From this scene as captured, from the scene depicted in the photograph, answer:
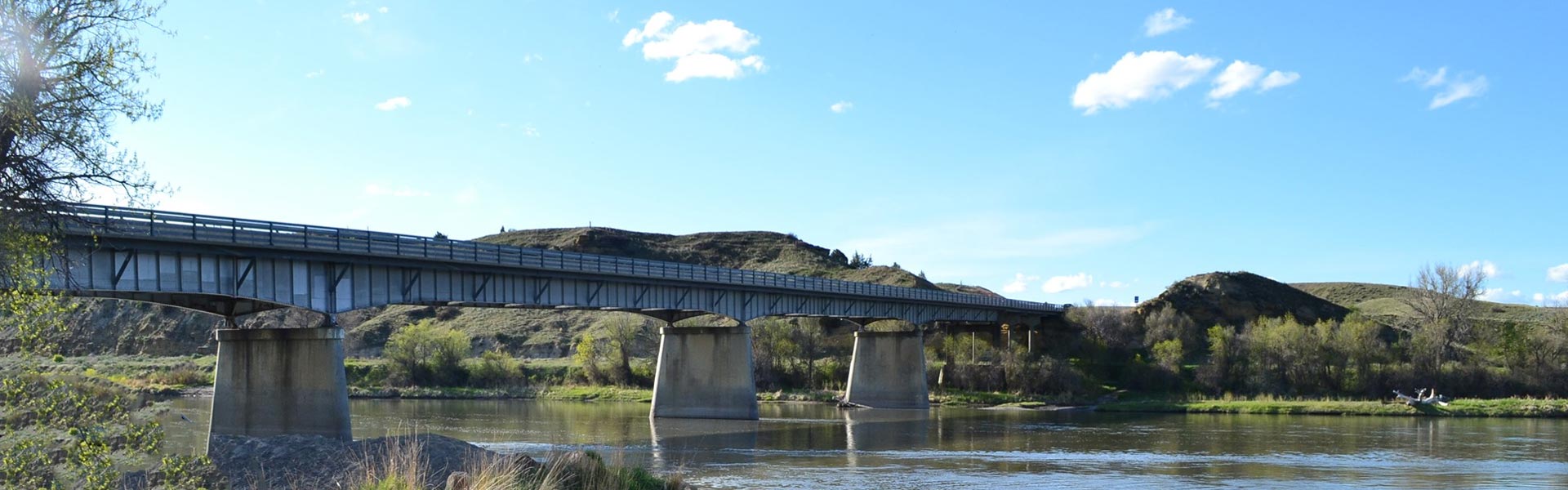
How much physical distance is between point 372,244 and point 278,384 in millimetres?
6323

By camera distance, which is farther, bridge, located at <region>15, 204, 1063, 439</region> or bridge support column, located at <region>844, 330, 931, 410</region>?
bridge support column, located at <region>844, 330, 931, 410</region>

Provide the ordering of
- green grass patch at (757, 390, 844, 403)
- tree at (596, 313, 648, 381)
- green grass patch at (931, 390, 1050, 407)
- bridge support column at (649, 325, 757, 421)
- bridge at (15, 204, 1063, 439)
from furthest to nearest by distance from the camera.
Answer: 1. tree at (596, 313, 648, 381)
2. green grass patch at (757, 390, 844, 403)
3. green grass patch at (931, 390, 1050, 407)
4. bridge support column at (649, 325, 757, 421)
5. bridge at (15, 204, 1063, 439)

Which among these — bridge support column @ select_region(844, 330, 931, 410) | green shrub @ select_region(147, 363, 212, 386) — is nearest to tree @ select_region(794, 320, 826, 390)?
bridge support column @ select_region(844, 330, 931, 410)

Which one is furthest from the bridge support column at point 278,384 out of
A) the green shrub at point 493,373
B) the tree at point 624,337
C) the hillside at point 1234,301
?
the hillside at point 1234,301

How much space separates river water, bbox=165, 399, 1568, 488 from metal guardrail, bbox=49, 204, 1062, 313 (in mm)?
7178

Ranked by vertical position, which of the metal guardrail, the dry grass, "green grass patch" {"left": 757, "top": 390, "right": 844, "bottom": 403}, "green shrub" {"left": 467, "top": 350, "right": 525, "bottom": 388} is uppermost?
the metal guardrail

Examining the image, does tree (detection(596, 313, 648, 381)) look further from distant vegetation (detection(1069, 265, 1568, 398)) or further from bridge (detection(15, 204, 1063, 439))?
distant vegetation (detection(1069, 265, 1568, 398))

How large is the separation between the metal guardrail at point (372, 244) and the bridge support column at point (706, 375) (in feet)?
11.6

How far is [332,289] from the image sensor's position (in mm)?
43625

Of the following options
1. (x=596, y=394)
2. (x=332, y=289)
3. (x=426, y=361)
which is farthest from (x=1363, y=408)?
(x=426, y=361)

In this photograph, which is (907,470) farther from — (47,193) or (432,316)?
(432,316)

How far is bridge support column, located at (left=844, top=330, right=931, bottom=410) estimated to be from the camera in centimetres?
8431

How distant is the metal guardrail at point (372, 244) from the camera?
34.2m

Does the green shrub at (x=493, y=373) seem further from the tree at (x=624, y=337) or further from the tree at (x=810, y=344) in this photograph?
the tree at (x=810, y=344)
